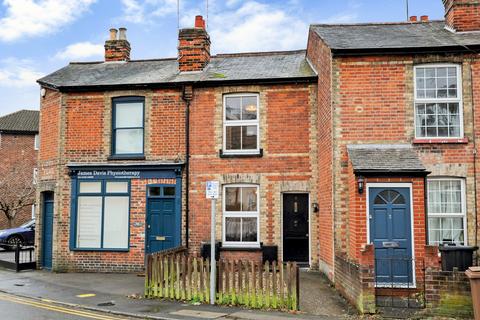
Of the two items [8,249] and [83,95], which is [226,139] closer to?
[83,95]

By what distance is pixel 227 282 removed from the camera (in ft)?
33.4

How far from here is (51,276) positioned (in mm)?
14453

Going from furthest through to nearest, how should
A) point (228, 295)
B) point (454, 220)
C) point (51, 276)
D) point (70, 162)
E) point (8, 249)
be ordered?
point (8, 249), point (70, 162), point (51, 276), point (454, 220), point (228, 295)

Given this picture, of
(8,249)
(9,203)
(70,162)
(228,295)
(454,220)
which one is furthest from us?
(9,203)

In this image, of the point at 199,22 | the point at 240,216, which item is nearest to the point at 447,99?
the point at 240,216

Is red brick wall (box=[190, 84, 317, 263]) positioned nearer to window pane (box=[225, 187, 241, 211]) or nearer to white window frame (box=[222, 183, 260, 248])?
white window frame (box=[222, 183, 260, 248])

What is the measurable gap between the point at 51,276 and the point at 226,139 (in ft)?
23.3

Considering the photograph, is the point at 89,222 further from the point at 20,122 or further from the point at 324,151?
the point at 20,122

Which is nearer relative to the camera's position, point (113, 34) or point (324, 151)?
point (324, 151)

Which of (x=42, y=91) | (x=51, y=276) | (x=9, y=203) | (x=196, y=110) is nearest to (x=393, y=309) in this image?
(x=196, y=110)

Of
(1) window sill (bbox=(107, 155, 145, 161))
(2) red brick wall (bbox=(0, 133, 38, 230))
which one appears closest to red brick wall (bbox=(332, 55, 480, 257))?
(1) window sill (bbox=(107, 155, 145, 161))

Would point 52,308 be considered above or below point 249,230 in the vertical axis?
below

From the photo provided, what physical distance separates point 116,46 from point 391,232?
12965 millimetres

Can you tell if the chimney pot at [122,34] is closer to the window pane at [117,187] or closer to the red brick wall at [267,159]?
the red brick wall at [267,159]
